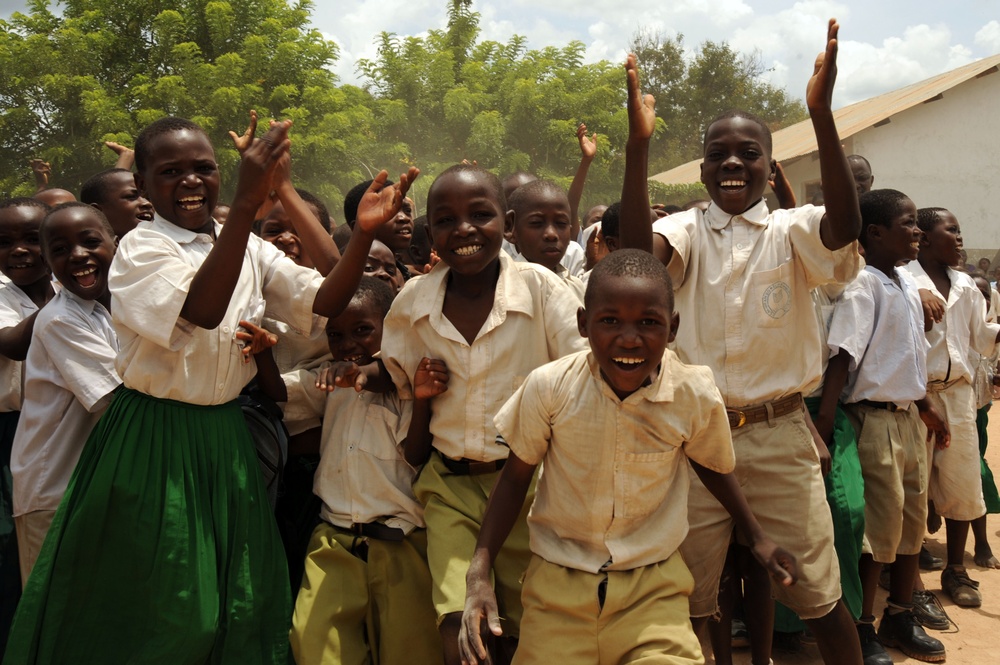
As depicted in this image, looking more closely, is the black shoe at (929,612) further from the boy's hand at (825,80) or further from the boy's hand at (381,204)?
the boy's hand at (381,204)

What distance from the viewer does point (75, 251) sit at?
2.91m

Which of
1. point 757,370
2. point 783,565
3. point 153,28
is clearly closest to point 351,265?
point 757,370

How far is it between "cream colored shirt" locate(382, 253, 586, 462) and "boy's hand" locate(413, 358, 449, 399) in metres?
0.05

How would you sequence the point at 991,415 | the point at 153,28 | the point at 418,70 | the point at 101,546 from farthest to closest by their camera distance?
the point at 418,70 → the point at 153,28 → the point at 991,415 → the point at 101,546

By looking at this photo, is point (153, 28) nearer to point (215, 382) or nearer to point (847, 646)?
point (215, 382)

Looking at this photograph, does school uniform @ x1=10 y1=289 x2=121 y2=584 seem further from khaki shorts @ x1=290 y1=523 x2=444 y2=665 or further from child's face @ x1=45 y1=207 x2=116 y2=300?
khaki shorts @ x1=290 y1=523 x2=444 y2=665

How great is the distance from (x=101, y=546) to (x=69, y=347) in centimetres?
73

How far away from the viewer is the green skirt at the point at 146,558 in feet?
7.99

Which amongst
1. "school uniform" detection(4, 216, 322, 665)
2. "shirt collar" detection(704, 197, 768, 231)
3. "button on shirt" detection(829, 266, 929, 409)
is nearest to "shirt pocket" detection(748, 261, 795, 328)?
"shirt collar" detection(704, 197, 768, 231)

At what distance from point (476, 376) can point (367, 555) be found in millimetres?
716

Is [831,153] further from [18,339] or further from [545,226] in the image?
[18,339]

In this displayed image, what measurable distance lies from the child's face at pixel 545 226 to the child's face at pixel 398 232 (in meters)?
0.60

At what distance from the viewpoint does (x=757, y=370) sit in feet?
8.87

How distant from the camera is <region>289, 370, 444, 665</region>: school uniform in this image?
2656mm
